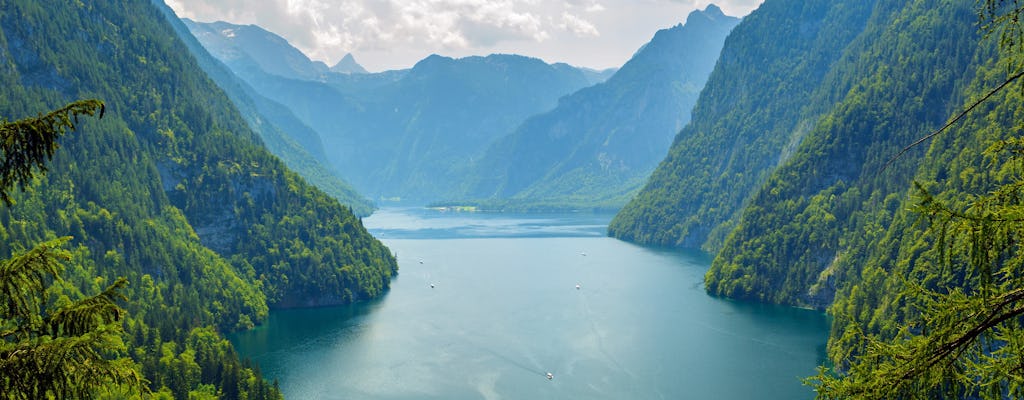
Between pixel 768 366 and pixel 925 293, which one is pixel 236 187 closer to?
pixel 768 366

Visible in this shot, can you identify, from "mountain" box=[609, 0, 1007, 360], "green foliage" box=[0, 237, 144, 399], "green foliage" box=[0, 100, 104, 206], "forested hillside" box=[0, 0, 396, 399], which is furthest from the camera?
"forested hillside" box=[0, 0, 396, 399]

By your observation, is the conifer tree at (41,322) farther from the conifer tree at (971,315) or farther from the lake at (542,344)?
the lake at (542,344)

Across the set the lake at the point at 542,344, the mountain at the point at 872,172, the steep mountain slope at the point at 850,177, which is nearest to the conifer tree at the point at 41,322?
the lake at the point at 542,344

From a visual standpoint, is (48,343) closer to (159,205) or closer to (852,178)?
(159,205)

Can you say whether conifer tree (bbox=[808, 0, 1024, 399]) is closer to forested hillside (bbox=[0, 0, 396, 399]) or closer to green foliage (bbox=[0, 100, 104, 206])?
green foliage (bbox=[0, 100, 104, 206])

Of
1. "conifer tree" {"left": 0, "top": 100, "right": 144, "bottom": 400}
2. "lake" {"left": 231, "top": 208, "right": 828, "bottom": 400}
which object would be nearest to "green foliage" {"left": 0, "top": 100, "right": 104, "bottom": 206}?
"conifer tree" {"left": 0, "top": 100, "right": 144, "bottom": 400}

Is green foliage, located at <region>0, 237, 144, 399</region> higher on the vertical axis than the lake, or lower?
higher
